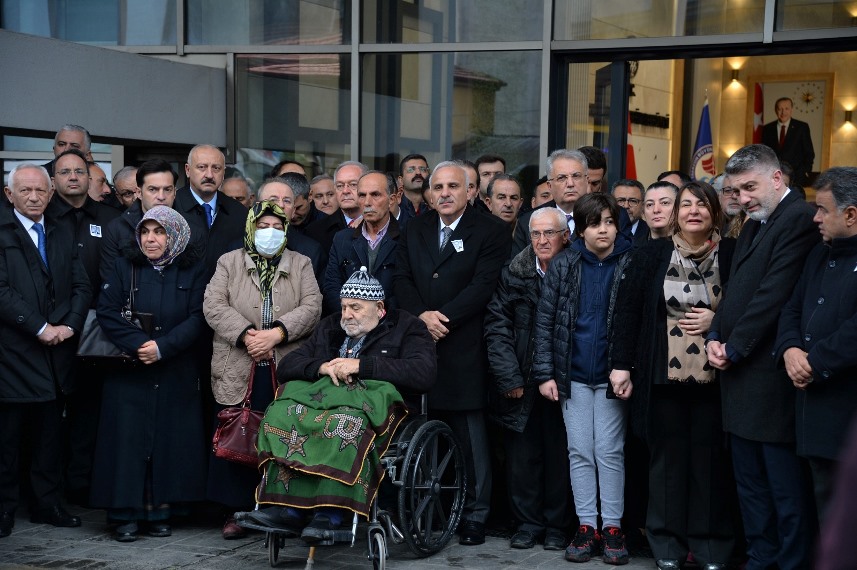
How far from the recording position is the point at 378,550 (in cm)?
561

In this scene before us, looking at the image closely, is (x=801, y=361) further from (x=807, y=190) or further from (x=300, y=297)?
(x=807, y=190)

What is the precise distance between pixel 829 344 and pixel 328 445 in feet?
7.71

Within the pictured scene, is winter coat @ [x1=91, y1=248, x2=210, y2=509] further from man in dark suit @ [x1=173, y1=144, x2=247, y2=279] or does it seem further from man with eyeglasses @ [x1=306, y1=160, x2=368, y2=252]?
man with eyeglasses @ [x1=306, y1=160, x2=368, y2=252]

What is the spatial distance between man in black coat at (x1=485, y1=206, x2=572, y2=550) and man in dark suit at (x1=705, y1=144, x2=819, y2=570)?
1.15 m

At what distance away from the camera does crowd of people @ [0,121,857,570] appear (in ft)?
17.4

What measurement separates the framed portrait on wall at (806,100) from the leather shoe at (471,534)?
571 cm

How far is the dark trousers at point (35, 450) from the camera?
22.3 feet

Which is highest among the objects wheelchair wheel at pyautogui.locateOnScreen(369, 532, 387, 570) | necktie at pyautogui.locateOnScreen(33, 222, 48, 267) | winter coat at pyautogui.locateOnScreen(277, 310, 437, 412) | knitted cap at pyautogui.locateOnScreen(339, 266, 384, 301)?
necktie at pyautogui.locateOnScreen(33, 222, 48, 267)

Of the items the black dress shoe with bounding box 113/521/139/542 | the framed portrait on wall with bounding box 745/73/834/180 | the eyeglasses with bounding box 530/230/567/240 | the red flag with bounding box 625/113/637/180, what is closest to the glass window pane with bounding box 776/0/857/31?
the framed portrait on wall with bounding box 745/73/834/180

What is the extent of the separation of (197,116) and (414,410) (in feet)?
18.3

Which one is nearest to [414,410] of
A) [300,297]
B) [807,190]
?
[300,297]

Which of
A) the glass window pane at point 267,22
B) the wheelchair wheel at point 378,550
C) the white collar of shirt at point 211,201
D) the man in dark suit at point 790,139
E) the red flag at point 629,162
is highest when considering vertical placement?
the glass window pane at point 267,22

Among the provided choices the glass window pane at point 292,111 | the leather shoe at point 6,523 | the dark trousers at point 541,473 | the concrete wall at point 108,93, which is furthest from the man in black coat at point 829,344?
the glass window pane at point 292,111

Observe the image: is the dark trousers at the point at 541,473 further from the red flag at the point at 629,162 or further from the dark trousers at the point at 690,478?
the red flag at the point at 629,162
